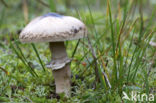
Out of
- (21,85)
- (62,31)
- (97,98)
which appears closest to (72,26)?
(62,31)

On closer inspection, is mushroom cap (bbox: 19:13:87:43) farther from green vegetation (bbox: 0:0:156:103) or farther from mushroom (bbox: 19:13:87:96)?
green vegetation (bbox: 0:0:156:103)

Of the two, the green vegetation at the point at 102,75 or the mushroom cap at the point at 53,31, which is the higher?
the mushroom cap at the point at 53,31

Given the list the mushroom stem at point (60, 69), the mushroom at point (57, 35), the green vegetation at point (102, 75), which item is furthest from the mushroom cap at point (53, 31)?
the mushroom stem at point (60, 69)

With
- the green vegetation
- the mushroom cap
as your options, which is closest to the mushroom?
the mushroom cap

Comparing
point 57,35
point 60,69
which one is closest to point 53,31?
point 57,35

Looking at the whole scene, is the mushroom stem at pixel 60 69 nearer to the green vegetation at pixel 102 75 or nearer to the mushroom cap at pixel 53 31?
the green vegetation at pixel 102 75

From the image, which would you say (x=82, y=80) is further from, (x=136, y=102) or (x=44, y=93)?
(x=136, y=102)

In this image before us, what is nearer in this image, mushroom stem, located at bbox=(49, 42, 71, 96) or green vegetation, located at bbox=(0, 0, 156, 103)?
green vegetation, located at bbox=(0, 0, 156, 103)

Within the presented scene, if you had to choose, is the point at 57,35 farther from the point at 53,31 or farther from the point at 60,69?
the point at 60,69

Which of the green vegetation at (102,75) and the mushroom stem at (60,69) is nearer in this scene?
the green vegetation at (102,75)
